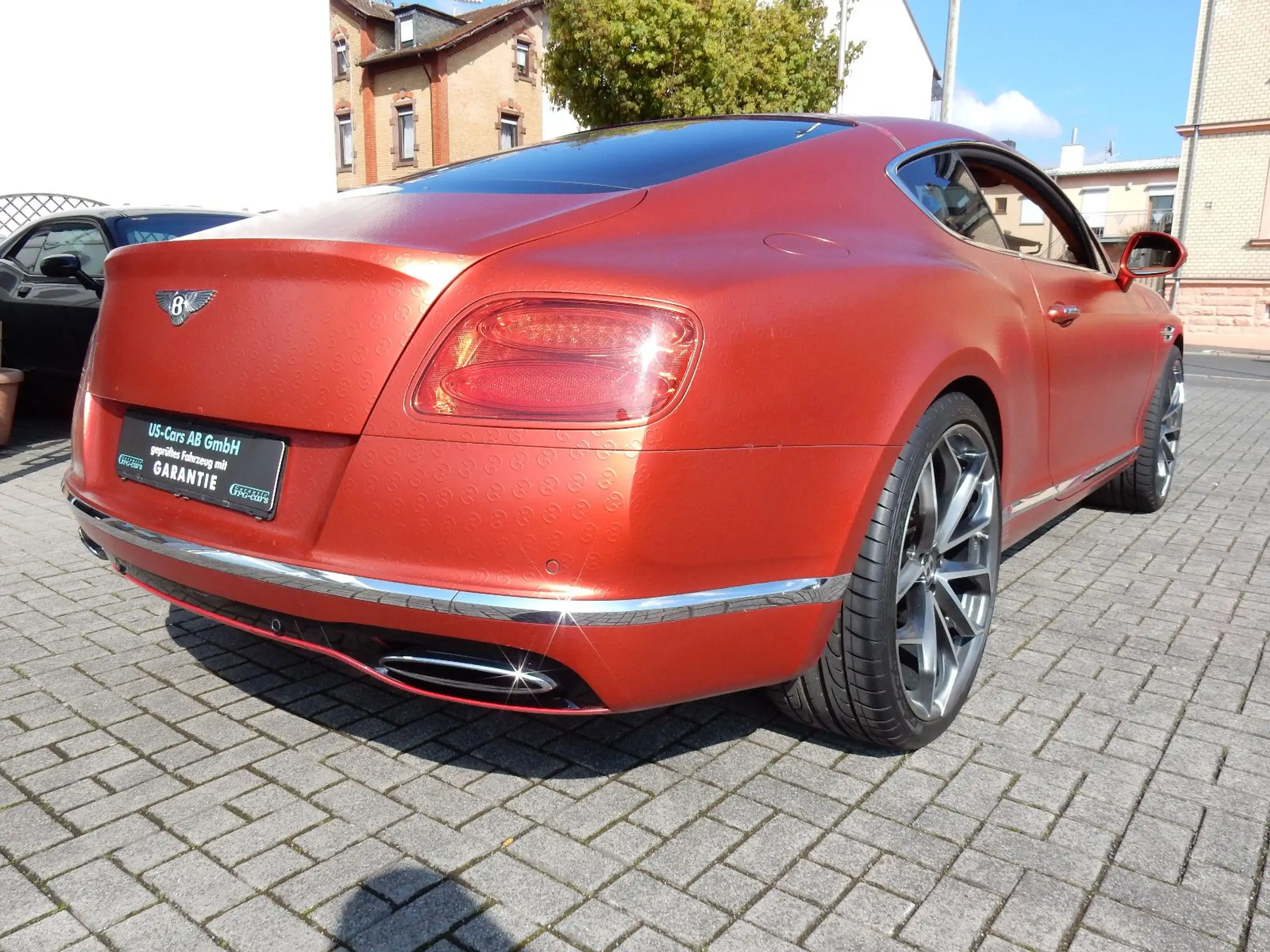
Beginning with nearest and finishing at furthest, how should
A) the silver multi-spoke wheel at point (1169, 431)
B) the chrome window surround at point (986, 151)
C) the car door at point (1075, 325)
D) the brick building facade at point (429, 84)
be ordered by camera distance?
the chrome window surround at point (986, 151) → the car door at point (1075, 325) → the silver multi-spoke wheel at point (1169, 431) → the brick building facade at point (429, 84)

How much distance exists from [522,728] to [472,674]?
2.63ft

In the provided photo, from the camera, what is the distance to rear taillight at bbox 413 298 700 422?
1820 mm

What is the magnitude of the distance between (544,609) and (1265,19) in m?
26.4

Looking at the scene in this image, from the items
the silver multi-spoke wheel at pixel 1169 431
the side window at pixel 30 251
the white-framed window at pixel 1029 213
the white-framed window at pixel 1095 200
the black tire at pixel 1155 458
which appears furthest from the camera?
the white-framed window at pixel 1095 200

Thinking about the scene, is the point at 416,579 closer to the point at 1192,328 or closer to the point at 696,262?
the point at 696,262

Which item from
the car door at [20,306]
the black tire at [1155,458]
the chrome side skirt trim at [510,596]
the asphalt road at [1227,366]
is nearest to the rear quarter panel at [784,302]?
the chrome side skirt trim at [510,596]

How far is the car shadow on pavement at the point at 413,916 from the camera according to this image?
73.0 inches

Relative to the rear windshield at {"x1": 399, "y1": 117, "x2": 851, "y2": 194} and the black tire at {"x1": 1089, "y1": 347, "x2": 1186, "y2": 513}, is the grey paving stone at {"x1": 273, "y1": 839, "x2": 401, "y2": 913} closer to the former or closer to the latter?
the rear windshield at {"x1": 399, "y1": 117, "x2": 851, "y2": 194}

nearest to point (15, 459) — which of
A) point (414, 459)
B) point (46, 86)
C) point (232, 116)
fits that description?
point (414, 459)

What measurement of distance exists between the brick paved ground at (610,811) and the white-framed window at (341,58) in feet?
122

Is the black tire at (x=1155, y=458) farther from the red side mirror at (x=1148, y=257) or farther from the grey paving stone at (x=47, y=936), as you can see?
the grey paving stone at (x=47, y=936)

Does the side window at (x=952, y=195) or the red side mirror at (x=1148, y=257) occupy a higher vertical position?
the side window at (x=952, y=195)

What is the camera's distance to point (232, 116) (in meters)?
13.4

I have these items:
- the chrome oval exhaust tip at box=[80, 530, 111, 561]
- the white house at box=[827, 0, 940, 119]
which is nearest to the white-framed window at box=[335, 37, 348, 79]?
the white house at box=[827, 0, 940, 119]
